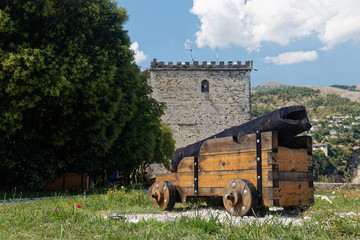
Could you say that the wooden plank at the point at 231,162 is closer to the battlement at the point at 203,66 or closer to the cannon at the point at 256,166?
the cannon at the point at 256,166

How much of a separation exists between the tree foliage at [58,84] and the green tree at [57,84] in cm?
3

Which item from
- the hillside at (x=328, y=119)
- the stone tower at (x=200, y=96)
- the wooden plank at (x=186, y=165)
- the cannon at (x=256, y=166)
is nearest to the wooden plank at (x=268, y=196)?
the cannon at (x=256, y=166)

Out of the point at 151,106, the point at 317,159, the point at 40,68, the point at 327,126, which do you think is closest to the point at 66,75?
the point at 40,68

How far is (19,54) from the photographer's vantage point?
443 inches

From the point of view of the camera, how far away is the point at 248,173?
4.95 metres

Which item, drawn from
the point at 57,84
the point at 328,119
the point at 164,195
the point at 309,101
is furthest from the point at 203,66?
the point at 309,101

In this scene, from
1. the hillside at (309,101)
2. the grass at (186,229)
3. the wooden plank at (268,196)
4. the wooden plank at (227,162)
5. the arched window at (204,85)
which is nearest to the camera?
the grass at (186,229)

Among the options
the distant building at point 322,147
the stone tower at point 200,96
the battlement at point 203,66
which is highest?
the battlement at point 203,66

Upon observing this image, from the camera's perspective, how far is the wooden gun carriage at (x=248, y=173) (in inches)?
186

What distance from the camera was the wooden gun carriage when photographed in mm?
4715

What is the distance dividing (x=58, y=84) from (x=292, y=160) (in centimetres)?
863

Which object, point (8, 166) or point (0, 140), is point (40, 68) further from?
point (8, 166)

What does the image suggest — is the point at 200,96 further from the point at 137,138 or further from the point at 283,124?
the point at 283,124

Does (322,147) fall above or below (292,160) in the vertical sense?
below
